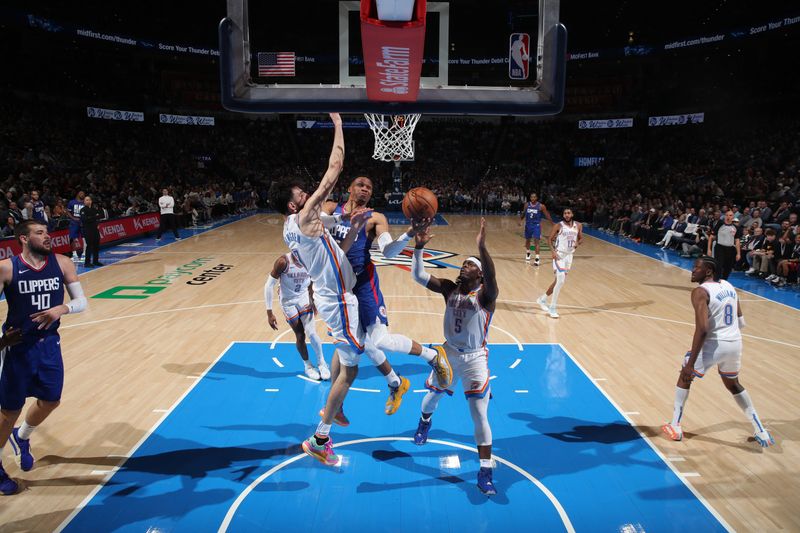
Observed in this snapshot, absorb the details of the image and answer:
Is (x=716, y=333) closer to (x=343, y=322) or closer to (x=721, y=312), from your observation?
(x=721, y=312)

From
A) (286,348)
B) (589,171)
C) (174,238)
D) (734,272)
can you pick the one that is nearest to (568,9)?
(589,171)

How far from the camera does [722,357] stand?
193 inches

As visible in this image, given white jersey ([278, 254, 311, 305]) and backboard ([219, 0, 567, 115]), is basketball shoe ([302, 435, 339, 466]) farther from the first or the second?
backboard ([219, 0, 567, 115])

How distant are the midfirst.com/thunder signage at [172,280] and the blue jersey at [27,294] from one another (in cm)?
643

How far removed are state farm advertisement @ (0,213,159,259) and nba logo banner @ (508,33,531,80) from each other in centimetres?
1066

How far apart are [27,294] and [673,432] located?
5.42 meters

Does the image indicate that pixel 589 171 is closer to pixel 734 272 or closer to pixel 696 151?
pixel 696 151

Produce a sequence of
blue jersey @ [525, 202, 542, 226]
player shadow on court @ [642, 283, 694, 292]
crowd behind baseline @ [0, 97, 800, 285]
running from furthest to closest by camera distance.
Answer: crowd behind baseline @ [0, 97, 800, 285] → blue jersey @ [525, 202, 542, 226] → player shadow on court @ [642, 283, 694, 292]

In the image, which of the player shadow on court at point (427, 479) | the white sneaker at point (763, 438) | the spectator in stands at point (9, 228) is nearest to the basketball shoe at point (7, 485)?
the player shadow on court at point (427, 479)

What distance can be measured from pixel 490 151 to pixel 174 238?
23.0m

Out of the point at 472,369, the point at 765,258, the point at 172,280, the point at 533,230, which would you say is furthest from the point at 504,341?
the point at 765,258

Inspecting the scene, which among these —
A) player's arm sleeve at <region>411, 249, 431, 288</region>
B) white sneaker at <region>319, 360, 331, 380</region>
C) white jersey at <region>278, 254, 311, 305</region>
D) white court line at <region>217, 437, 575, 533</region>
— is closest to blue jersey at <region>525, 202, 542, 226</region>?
white sneaker at <region>319, 360, 331, 380</region>

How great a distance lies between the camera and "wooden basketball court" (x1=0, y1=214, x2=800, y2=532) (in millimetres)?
4500

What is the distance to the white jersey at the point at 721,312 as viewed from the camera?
483cm
